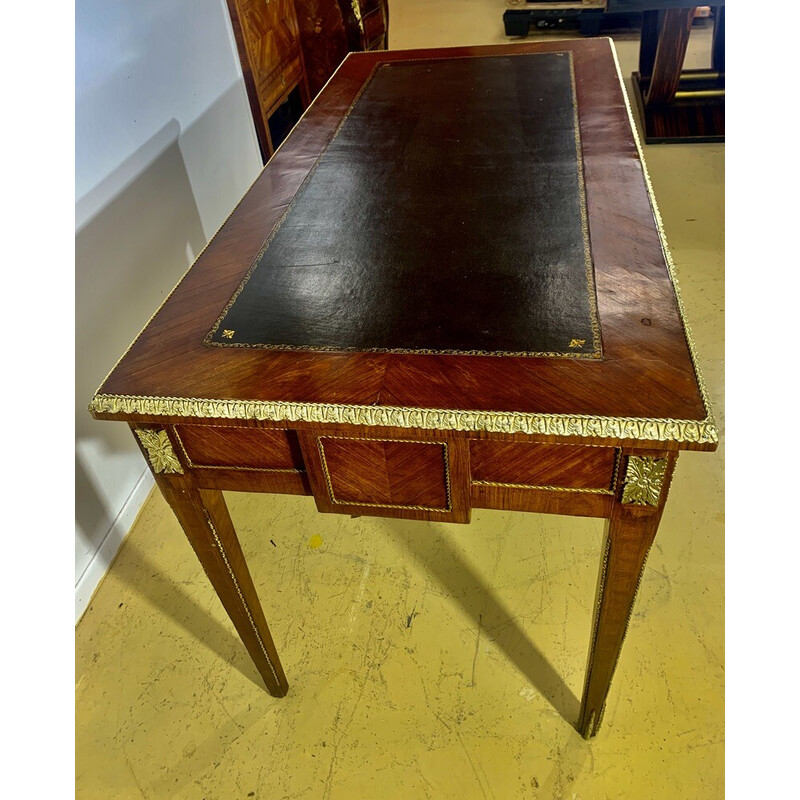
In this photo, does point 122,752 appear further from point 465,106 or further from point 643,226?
point 465,106

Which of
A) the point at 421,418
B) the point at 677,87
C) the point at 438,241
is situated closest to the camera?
the point at 421,418

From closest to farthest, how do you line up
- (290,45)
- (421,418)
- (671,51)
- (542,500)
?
(421,418) → (542,500) → (290,45) → (671,51)

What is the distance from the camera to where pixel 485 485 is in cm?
85

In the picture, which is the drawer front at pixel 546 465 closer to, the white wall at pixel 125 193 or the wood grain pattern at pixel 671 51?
the white wall at pixel 125 193

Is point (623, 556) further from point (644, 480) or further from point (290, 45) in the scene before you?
point (290, 45)

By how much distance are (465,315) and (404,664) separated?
0.77 meters

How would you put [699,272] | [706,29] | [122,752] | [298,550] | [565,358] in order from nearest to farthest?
[565,358], [122,752], [298,550], [699,272], [706,29]

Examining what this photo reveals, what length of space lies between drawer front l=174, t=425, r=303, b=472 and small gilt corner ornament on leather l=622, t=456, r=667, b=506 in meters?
0.42

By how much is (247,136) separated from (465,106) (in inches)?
42.4

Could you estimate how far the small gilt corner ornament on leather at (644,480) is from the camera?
75 centimetres

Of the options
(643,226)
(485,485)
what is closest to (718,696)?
(485,485)

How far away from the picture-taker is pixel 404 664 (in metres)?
1.31

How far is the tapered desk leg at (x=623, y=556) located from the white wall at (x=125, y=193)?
43.0 inches

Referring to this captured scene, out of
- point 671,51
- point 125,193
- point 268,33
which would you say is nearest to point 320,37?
point 268,33
